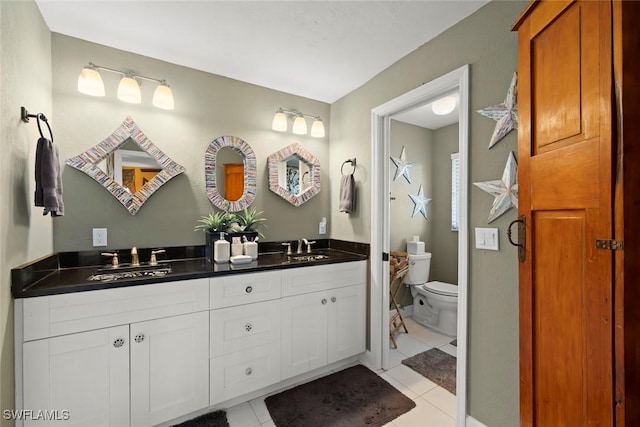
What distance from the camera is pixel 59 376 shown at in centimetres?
128

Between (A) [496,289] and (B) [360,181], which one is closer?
(A) [496,289]

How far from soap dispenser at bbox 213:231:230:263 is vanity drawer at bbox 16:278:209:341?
0.30 meters

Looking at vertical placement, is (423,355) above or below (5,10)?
below

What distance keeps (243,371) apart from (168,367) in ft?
1.53

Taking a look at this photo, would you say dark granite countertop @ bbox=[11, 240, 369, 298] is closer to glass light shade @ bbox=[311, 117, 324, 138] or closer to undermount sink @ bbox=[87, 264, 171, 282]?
undermount sink @ bbox=[87, 264, 171, 282]

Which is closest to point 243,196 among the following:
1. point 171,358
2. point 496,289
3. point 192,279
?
point 192,279

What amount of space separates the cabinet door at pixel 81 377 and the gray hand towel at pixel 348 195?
5.90 ft

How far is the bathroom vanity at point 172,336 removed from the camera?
1265 mm

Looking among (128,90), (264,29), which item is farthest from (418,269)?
(128,90)

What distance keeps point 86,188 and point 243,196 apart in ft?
3.54

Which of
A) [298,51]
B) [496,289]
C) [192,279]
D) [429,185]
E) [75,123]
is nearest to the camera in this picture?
[496,289]

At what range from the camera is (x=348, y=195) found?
2416 millimetres

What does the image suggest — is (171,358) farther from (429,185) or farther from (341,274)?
(429,185)

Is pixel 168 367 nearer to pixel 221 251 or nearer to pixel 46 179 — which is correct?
pixel 221 251
